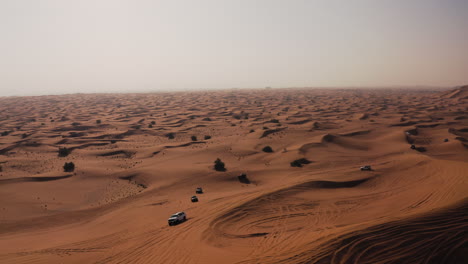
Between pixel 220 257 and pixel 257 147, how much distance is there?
26.8m

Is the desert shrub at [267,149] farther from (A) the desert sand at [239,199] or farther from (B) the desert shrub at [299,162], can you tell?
(B) the desert shrub at [299,162]

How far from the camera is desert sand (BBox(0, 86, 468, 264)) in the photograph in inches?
452

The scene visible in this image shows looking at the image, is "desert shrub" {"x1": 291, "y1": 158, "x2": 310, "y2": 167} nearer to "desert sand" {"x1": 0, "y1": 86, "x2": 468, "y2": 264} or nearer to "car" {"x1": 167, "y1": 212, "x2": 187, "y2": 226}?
"desert sand" {"x1": 0, "y1": 86, "x2": 468, "y2": 264}

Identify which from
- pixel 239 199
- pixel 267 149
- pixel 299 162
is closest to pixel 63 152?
pixel 267 149

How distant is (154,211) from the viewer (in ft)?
64.3

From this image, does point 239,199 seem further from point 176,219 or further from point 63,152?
point 63,152

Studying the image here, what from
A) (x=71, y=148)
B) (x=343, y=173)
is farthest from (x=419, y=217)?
(x=71, y=148)

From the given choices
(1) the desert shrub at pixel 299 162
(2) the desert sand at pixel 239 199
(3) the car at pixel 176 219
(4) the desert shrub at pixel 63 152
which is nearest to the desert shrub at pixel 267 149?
(2) the desert sand at pixel 239 199

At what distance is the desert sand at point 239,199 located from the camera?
11.5 metres

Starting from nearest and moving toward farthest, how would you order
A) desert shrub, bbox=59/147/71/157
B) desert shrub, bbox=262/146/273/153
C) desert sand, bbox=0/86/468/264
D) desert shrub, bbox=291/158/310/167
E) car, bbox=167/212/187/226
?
1. desert sand, bbox=0/86/468/264
2. car, bbox=167/212/187/226
3. desert shrub, bbox=291/158/310/167
4. desert shrub, bbox=262/146/273/153
5. desert shrub, bbox=59/147/71/157

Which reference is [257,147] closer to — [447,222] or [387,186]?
[387,186]

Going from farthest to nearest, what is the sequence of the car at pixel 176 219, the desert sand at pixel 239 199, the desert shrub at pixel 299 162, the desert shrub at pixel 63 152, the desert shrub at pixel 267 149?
the desert shrub at pixel 63 152, the desert shrub at pixel 267 149, the desert shrub at pixel 299 162, the car at pixel 176 219, the desert sand at pixel 239 199

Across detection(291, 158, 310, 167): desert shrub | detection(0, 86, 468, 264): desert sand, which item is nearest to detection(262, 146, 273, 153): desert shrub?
detection(0, 86, 468, 264): desert sand

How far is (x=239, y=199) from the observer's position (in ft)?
62.4
